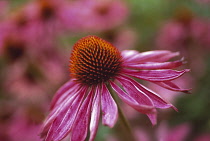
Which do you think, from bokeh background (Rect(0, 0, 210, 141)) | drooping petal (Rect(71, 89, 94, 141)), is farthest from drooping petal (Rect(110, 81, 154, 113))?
bokeh background (Rect(0, 0, 210, 141))

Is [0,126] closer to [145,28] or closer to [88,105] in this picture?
[88,105]

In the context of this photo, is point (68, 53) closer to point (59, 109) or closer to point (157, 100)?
point (59, 109)

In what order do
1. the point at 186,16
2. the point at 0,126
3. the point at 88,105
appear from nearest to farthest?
the point at 88,105 → the point at 0,126 → the point at 186,16

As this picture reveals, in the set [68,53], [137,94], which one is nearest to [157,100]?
[137,94]

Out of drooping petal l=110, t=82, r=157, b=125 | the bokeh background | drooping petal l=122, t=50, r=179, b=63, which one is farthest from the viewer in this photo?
the bokeh background

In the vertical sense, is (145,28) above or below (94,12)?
below

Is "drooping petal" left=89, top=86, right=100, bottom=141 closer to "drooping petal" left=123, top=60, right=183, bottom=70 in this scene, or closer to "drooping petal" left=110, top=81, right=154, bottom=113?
"drooping petal" left=110, top=81, right=154, bottom=113

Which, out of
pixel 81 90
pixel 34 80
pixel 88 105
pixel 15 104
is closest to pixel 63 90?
pixel 81 90
